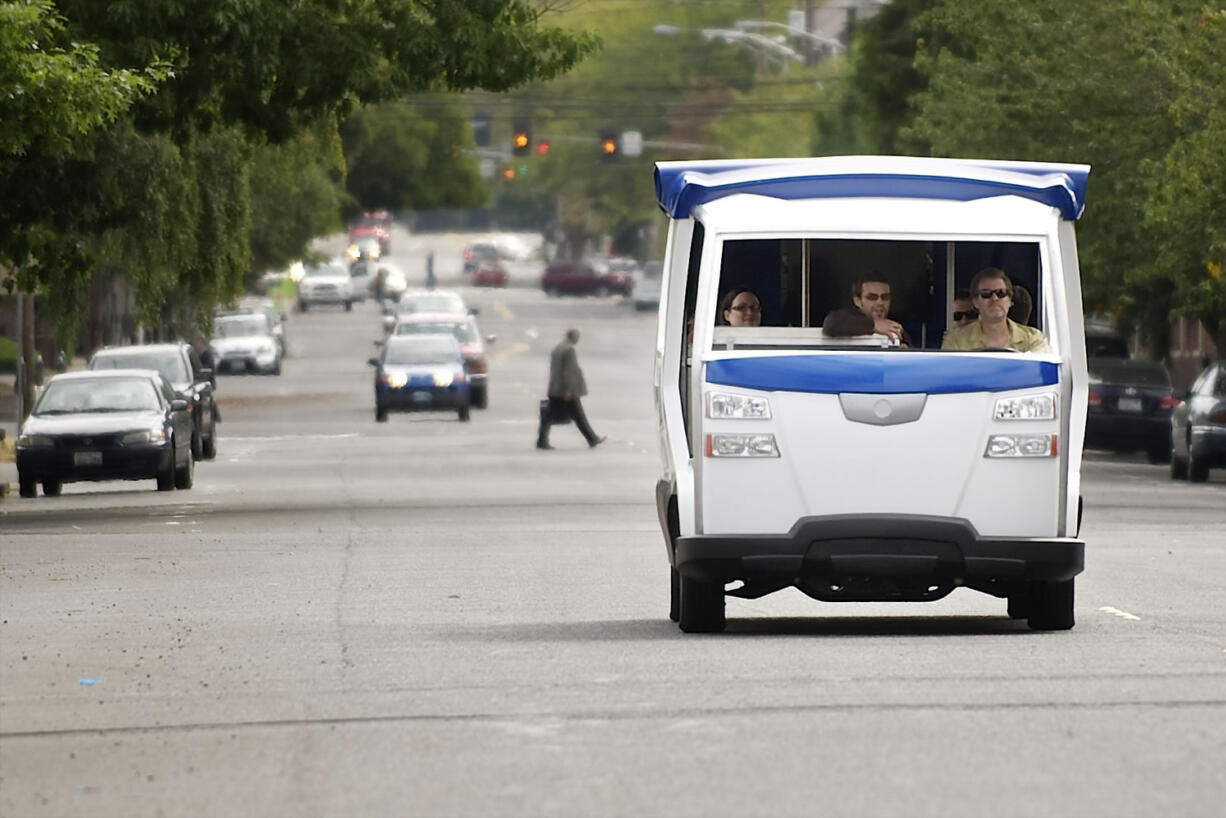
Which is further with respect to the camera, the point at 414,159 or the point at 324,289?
the point at 324,289

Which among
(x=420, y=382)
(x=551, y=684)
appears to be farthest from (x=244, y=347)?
(x=551, y=684)

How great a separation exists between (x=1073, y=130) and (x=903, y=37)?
70.4 ft

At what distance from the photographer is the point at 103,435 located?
102ft

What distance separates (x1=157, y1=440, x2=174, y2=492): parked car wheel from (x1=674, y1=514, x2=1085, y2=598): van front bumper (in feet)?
61.4

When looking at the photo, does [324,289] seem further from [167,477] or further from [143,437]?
[143,437]

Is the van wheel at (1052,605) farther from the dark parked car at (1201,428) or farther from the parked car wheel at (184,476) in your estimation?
the dark parked car at (1201,428)

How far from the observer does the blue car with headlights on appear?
49.0 m

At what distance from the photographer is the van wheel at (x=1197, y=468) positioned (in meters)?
34.8

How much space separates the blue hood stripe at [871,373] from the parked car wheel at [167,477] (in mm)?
18921

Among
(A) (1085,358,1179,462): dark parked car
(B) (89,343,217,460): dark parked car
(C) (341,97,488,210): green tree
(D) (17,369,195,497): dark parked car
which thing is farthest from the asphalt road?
(C) (341,97,488,210): green tree

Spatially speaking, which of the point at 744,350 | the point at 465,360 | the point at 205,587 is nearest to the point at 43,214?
the point at 205,587

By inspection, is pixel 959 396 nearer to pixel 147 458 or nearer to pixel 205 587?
pixel 205 587

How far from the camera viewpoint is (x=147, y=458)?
31.2m

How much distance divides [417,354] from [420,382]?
2.57ft
